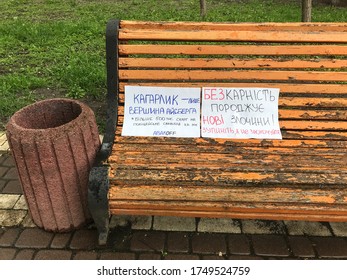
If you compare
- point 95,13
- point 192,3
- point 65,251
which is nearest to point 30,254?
point 65,251

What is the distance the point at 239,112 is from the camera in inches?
122

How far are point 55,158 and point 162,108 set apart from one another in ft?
3.04

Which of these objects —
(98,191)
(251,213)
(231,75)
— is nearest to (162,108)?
(231,75)

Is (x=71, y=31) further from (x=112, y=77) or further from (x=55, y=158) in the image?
(x=55, y=158)

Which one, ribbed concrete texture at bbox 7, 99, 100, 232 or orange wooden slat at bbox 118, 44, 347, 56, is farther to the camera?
orange wooden slat at bbox 118, 44, 347, 56

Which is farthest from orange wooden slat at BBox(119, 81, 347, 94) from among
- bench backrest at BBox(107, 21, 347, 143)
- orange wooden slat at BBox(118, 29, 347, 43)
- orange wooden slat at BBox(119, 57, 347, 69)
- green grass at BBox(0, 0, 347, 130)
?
green grass at BBox(0, 0, 347, 130)

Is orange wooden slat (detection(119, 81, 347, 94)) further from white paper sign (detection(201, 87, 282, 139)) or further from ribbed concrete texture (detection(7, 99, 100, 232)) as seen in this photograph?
ribbed concrete texture (detection(7, 99, 100, 232))

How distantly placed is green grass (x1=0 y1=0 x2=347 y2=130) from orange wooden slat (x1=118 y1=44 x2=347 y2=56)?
1.85 m

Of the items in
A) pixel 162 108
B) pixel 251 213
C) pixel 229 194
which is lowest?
pixel 251 213

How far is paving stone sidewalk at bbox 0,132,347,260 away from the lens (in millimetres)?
2723

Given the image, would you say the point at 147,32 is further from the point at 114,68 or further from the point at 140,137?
the point at 140,137

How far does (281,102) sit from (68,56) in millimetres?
3950

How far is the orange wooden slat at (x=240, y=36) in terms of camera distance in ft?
9.72

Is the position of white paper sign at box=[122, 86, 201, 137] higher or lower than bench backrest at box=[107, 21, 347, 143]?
lower
